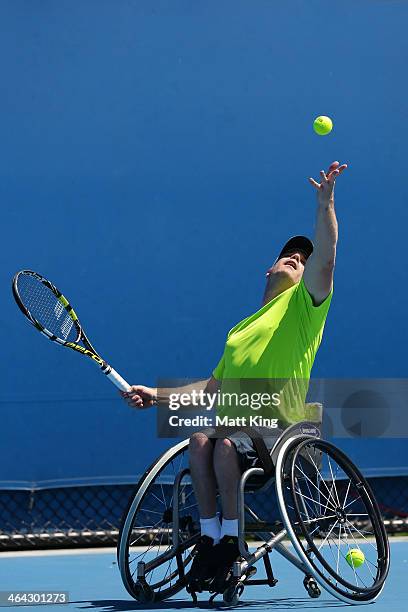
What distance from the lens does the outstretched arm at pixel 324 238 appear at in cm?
333

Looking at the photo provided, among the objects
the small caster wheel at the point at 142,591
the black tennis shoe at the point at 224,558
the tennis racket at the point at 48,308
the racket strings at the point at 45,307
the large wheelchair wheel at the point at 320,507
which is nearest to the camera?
the large wheelchair wheel at the point at 320,507

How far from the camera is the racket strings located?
4.43 metres

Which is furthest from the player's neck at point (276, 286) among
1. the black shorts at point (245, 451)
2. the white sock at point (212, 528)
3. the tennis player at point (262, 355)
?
the white sock at point (212, 528)

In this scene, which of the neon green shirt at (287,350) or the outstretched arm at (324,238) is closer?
the outstretched arm at (324,238)

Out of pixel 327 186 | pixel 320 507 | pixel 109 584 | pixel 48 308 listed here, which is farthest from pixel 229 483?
pixel 48 308

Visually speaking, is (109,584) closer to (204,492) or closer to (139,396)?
(139,396)

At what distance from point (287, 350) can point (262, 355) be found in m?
0.07

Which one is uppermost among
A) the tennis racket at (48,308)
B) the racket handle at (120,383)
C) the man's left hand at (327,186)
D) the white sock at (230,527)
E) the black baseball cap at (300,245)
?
the tennis racket at (48,308)

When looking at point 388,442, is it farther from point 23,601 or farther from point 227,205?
point 23,601

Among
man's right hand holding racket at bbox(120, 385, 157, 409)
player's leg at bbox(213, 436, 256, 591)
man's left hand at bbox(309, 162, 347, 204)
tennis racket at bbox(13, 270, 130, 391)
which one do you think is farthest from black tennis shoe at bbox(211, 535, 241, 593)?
tennis racket at bbox(13, 270, 130, 391)

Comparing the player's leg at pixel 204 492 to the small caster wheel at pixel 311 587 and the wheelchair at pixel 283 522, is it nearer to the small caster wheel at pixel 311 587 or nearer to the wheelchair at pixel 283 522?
the wheelchair at pixel 283 522

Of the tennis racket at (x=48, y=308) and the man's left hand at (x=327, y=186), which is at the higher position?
the tennis racket at (x=48, y=308)

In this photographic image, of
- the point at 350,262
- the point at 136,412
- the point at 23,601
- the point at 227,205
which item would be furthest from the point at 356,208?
the point at 23,601

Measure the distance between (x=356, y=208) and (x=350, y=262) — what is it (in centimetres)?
26
